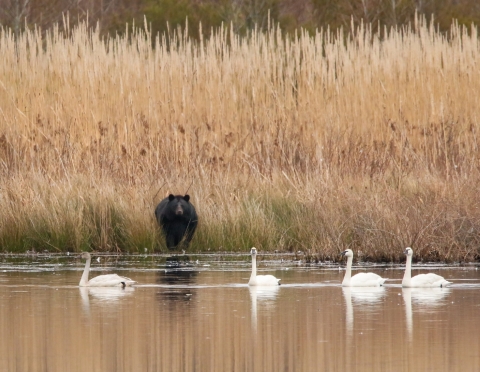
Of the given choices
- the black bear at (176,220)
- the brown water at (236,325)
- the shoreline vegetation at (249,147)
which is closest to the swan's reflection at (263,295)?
the brown water at (236,325)

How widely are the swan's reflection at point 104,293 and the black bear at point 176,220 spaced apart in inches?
135

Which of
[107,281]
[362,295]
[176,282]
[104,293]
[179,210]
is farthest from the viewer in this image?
[179,210]

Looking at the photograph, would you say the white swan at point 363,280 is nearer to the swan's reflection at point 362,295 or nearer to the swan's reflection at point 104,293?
the swan's reflection at point 362,295

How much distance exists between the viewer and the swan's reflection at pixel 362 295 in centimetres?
984

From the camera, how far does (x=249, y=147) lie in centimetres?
1675

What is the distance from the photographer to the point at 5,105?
56.7 ft

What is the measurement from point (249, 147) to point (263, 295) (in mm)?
6524

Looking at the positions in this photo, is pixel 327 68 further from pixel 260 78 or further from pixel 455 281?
pixel 455 281

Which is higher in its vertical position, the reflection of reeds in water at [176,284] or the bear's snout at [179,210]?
the bear's snout at [179,210]

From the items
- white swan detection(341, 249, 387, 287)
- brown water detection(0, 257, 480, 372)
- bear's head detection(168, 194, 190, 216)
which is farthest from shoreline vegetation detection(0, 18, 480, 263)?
white swan detection(341, 249, 387, 287)

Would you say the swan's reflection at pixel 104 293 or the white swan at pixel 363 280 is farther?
the white swan at pixel 363 280

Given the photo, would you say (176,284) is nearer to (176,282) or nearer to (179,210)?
(176,282)

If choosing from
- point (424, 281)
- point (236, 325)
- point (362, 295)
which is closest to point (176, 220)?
point (362, 295)

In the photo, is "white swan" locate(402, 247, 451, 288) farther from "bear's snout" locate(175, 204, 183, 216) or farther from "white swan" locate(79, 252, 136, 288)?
"bear's snout" locate(175, 204, 183, 216)
